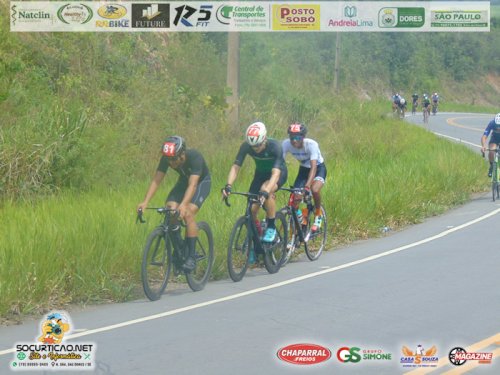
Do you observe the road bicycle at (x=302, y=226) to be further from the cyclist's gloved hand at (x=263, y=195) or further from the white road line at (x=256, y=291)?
the cyclist's gloved hand at (x=263, y=195)

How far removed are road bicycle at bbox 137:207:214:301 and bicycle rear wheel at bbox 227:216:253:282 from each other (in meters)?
0.27

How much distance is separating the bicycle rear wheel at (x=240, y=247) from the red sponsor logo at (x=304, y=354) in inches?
147

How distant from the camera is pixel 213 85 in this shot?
3142 cm

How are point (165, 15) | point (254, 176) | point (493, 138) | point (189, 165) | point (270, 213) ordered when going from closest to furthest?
1. point (189, 165)
2. point (270, 213)
3. point (254, 176)
4. point (493, 138)
5. point (165, 15)

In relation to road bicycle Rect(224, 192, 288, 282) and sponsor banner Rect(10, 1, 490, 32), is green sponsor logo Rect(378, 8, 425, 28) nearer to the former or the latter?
sponsor banner Rect(10, 1, 490, 32)

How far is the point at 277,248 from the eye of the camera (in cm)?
1441

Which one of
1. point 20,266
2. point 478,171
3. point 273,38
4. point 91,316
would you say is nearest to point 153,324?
point 91,316

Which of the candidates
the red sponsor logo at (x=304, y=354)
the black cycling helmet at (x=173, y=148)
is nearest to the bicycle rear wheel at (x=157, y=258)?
the black cycling helmet at (x=173, y=148)

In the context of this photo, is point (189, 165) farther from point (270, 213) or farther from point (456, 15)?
point (456, 15)

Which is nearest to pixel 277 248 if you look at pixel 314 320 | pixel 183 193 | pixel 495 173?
pixel 183 193

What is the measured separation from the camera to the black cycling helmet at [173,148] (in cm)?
1204

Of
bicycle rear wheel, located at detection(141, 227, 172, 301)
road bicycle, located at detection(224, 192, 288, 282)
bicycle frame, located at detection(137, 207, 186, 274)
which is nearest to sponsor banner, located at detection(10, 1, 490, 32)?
road bicycle, located at detection(224, 192, 288, 282)

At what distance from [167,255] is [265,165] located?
2401mm

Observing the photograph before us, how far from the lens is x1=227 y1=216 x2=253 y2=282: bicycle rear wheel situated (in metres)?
13.0
